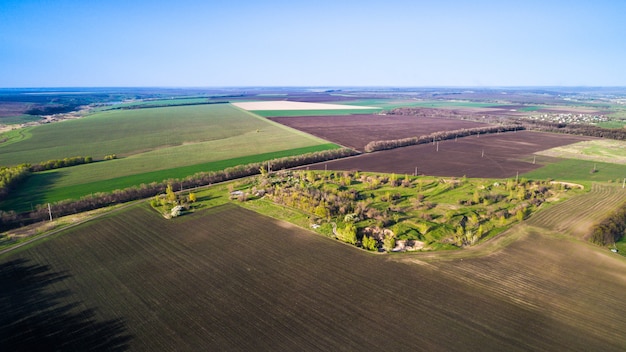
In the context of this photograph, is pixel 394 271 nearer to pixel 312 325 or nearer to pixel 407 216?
pixel 312 325

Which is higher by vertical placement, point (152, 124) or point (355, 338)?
point (152, 124)

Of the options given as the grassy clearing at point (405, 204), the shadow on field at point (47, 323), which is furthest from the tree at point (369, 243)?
the shadow on field at point (47, 323)

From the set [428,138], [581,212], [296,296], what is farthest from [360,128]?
[296,296]

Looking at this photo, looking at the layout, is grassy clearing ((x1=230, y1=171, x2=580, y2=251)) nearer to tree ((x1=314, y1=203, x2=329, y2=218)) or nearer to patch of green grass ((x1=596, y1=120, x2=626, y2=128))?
tree ((x1=314, y1=203, x2=329, y2=218))

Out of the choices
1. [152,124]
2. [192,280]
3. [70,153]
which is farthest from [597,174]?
[152,124]

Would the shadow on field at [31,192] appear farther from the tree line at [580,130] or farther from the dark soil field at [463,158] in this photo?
the tree line at [580,130]

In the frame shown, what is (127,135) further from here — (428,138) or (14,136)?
(428,138)
